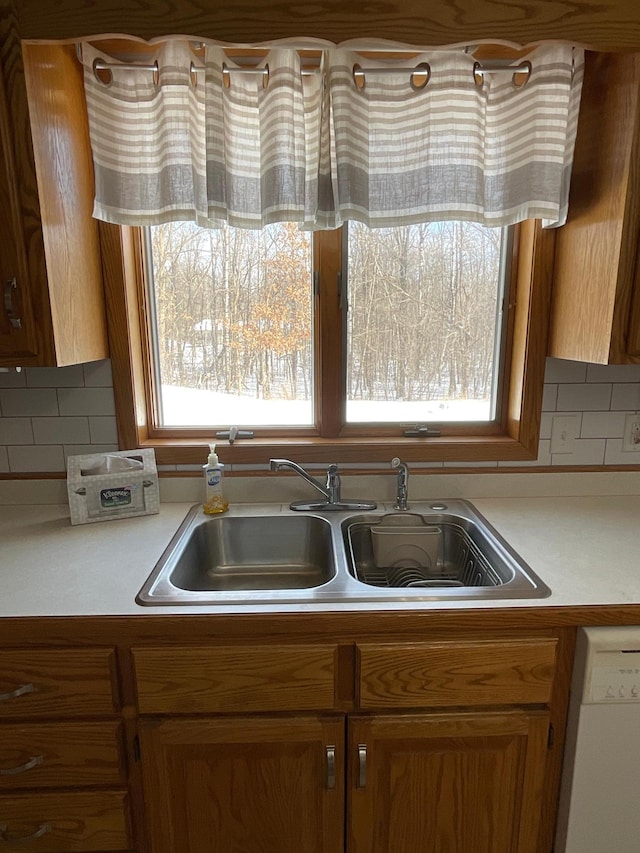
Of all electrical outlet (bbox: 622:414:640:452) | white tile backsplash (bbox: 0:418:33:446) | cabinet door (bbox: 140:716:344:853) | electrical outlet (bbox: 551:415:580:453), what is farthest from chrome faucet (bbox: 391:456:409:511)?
white tile backsplash (bbox: 0:418:33:446)

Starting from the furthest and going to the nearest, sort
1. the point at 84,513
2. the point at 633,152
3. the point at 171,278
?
the point at 171,278 → the point at 84,513 → the point at 633,152

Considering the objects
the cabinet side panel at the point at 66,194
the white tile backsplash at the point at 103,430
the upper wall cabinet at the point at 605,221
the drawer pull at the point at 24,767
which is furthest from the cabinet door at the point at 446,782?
the cabinet side panel at the point at 66,194

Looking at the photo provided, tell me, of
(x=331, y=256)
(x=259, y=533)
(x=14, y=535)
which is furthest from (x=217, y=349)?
(x=14, y=535)

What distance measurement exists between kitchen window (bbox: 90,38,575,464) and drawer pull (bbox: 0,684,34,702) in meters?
0.71

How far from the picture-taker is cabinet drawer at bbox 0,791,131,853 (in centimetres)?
105

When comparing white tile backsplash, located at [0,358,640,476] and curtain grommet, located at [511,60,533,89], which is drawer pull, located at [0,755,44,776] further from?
curtain grommet, located at [511,60,533,89]

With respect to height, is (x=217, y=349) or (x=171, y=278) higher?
(x=171, y=278)

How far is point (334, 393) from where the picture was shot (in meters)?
1.58

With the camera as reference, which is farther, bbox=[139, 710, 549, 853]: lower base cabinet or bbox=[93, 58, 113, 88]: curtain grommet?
bbox=[93, 58, 113, 88]: curtain grommet

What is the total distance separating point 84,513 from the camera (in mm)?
1392

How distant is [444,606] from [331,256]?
41.4 inches

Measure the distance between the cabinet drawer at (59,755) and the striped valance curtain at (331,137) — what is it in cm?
124

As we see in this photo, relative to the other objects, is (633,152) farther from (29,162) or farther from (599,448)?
(29,162)

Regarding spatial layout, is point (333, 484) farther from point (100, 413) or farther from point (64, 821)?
point (64, 821)
